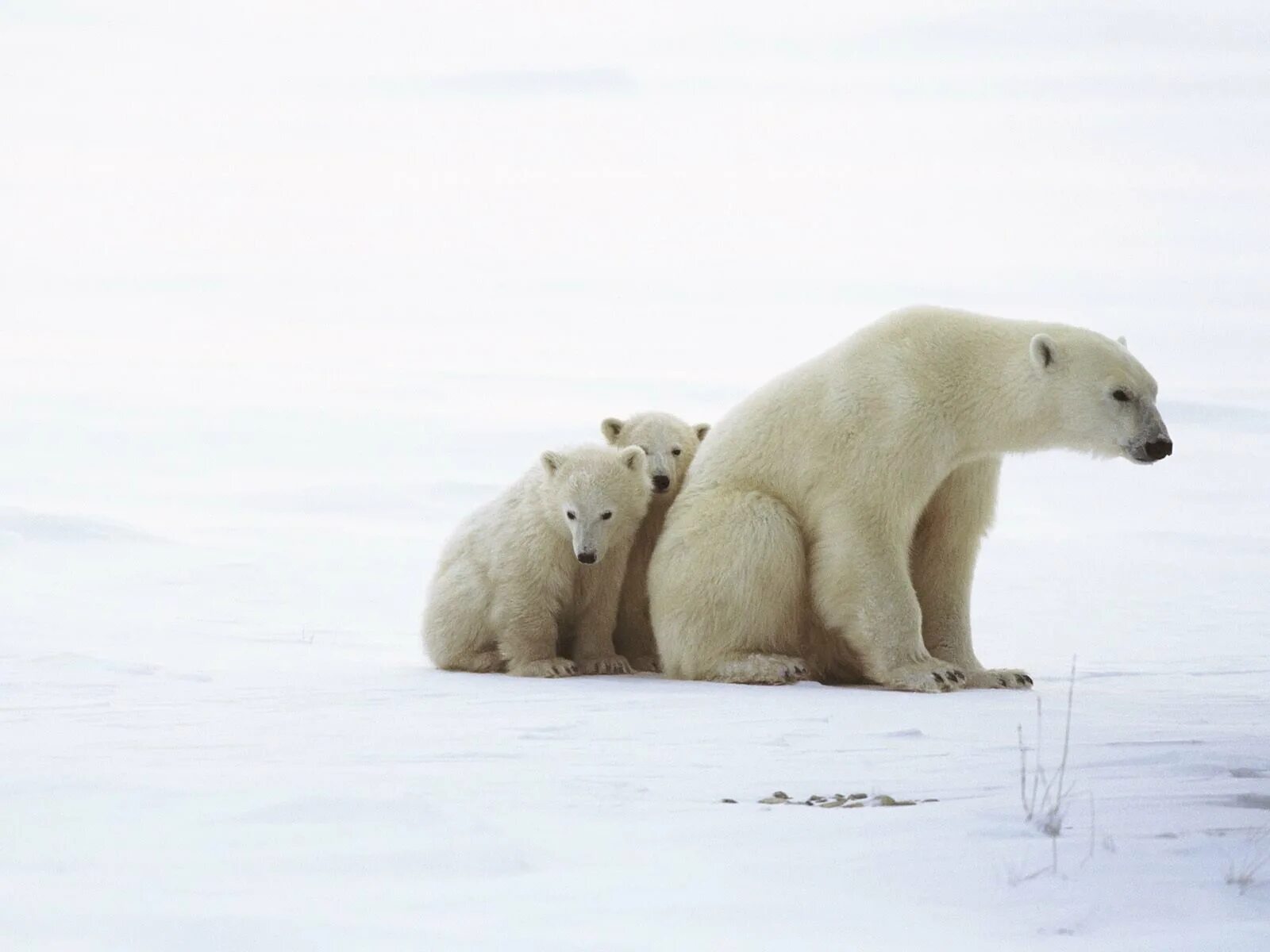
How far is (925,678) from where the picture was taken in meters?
7.75

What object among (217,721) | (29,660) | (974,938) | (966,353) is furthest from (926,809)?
(29,660)

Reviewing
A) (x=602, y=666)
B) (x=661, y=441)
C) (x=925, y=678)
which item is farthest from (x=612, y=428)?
(x=925, y=678)

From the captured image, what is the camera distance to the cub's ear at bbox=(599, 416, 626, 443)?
9.06 meters

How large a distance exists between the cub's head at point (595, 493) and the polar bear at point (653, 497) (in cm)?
22

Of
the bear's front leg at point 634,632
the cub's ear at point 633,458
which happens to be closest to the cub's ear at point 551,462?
the cub's ear at point 633,458

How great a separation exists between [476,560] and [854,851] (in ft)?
13.8

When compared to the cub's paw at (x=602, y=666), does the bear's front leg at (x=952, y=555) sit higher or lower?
higher

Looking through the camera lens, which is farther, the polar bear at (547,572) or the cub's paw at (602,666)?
the cub's paw at (602,666)

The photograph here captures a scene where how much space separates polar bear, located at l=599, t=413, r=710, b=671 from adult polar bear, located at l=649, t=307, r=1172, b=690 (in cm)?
42

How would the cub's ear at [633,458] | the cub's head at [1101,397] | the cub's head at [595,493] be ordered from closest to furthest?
the cub's head at [1101,397]
the cub's head at [595,493]
the cub's ear at [633,458]

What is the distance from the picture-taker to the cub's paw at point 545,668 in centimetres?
814

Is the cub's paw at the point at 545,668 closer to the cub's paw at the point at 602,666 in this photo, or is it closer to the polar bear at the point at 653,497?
the cub's paw at the point at 602,666

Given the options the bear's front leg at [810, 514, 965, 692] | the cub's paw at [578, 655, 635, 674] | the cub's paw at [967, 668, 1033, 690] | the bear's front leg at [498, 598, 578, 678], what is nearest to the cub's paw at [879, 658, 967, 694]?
the bear's front leg at [810, 514, 965, 692]

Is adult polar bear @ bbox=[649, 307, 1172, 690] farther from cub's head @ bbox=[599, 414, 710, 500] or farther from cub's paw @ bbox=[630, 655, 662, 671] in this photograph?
cub's paw @ bbox=[630, 655, 662, 671]
